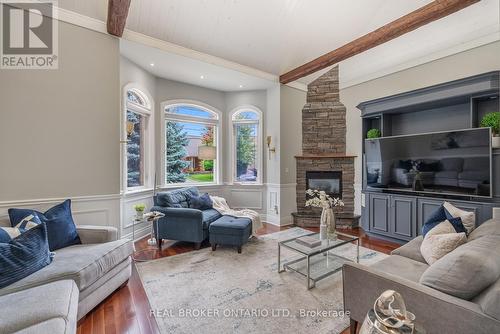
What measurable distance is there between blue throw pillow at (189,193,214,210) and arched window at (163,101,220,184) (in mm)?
978

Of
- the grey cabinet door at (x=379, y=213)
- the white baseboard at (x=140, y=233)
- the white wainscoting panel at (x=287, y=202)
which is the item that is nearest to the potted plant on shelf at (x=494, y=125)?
the grey cabinet door at (x=379, y=213)

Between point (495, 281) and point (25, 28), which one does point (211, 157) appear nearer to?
point (25, 28)

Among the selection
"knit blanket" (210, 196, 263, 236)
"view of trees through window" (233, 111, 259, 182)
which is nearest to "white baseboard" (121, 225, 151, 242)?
"knit blanket" (210, 196, 263, 236)

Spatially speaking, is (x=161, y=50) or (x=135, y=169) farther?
(x=135, y=169)

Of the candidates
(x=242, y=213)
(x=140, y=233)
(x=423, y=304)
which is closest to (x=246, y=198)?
(x=242, y=213)

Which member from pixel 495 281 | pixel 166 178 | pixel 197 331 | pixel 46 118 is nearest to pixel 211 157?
pixel 166 178

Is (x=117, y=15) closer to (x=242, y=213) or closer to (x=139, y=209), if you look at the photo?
(x=139, y=209)

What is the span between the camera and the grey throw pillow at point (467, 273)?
51.0 inches

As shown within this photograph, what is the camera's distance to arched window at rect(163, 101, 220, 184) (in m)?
4.91

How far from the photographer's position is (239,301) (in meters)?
2.28

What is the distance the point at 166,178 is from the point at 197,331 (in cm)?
346

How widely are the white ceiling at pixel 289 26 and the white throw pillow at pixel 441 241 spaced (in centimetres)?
317

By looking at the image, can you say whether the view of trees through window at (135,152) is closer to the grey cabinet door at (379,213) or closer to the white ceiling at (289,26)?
the white ceiling at (289,26)

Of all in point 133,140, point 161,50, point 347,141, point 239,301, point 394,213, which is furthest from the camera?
point 347,141
